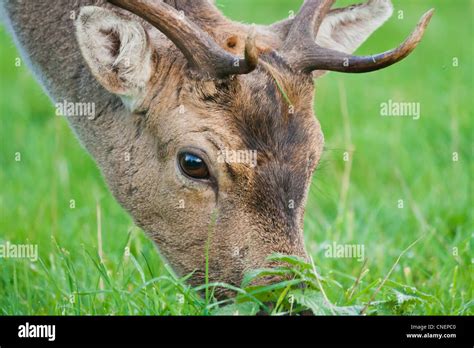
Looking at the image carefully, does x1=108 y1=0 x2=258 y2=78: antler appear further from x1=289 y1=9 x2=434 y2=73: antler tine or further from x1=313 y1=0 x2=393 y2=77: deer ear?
x1=313 y1=0 x2=393 y2=77: deer ear

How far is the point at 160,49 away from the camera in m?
6.11

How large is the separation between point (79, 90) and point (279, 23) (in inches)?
59.7

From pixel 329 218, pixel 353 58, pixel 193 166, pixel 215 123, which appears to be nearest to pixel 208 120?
pixel 215 123

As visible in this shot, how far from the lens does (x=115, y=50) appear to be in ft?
19.8

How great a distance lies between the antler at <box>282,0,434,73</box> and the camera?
567 centimetres

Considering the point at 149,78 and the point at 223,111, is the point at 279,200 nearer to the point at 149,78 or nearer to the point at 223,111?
the point at 223,111

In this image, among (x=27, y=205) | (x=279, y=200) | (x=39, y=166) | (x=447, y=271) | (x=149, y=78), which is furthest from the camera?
(x=39, y=166)

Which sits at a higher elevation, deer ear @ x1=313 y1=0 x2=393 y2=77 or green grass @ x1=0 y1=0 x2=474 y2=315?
deer ear @ x1=313 y1=0 x2=393 y2=77

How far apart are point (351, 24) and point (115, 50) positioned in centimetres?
193

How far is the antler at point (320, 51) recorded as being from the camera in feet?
18.6

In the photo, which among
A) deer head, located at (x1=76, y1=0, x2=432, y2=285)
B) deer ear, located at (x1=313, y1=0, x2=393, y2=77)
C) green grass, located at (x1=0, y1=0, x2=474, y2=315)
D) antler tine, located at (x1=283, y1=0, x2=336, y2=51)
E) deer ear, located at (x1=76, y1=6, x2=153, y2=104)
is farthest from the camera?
deer ear, located at (x1=313, y1=0, x2=393, y2=77)

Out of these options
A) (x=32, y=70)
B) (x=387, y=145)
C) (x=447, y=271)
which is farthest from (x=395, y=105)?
(x=32, y=70)

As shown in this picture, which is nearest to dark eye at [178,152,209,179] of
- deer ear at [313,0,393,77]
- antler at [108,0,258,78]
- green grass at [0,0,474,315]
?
antler at [108,0,258,78]

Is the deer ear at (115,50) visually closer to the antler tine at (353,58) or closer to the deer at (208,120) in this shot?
the deer at (208,120)
